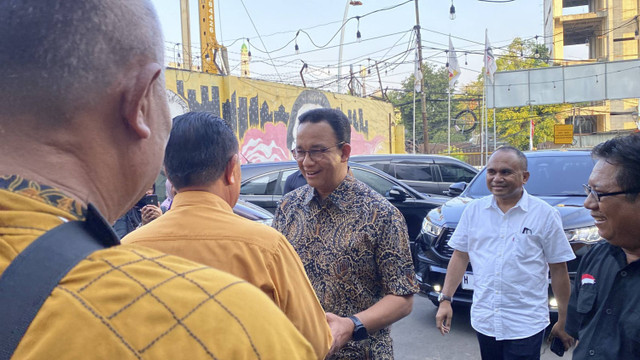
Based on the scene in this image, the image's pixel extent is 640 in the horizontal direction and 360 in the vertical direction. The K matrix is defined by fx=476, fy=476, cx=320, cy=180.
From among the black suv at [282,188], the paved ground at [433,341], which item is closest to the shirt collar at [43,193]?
the paved ground at [433,341]

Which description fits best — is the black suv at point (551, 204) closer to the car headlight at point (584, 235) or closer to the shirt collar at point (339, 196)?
the car headlight at point (584, 235)

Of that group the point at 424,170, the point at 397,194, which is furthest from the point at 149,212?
the point at 424,170

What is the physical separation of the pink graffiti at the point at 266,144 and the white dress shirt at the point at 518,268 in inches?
513

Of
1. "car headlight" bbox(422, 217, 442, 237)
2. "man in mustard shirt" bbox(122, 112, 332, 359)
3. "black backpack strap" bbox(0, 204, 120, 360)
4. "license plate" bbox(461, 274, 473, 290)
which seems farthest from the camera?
"car headlight" bbox(422, 217, 442, 237)

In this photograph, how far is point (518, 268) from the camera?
308cm

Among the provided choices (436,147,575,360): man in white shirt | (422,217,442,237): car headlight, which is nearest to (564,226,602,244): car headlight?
(422,217,442,237): car headlight

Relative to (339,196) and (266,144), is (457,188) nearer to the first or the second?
(339,196)

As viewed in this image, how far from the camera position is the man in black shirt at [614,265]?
1960mm

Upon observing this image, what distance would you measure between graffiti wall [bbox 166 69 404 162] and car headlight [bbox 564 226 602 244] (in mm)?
10751

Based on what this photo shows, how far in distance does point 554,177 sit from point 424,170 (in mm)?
4762

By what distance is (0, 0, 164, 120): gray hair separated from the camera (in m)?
0.74

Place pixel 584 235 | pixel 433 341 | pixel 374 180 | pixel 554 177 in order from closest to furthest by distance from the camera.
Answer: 1. pixel 584 235
2. pixel 433 341
3. pixel 554 177
4. pixel 374 180

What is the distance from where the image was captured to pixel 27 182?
0.69 metres

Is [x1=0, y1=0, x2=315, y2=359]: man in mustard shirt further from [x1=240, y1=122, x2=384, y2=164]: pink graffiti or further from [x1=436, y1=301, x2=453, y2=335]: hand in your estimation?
[x1=240, y1=122, x2=384, y2=164]: pink graffiti
